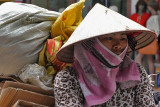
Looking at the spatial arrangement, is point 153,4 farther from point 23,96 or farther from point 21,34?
point 23,96

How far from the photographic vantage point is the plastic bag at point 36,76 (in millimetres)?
2432

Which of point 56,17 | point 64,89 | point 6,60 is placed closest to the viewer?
point 64,89

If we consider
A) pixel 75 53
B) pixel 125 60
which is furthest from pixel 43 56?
pixel 125 60

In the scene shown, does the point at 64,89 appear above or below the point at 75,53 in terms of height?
below

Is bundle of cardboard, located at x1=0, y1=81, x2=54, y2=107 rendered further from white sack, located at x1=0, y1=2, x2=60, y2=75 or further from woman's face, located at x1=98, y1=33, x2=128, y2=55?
woman's face, located at x1=98, y1=33, x2=128, y2=55

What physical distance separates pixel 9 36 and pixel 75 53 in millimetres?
663

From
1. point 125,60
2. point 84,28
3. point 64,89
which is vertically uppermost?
point 84,28

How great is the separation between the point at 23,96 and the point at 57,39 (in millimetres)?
613

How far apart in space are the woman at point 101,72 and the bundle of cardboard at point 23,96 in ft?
0.88

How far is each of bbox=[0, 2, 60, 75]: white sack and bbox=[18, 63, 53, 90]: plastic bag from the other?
0.08 metres

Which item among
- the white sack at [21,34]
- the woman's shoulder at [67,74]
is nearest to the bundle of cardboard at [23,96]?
the white sack at [21,34]

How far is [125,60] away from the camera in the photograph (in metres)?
2.25

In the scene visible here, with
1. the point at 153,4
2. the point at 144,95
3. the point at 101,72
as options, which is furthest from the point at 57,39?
the point at 153,4

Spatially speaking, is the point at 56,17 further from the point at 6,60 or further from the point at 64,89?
the point at 64,89
